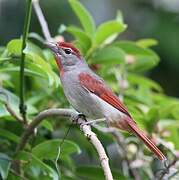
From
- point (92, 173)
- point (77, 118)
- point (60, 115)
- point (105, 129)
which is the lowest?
point (92, 173)

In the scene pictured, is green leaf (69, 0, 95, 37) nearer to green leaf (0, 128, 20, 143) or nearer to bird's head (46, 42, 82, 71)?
bird's head (46, 42, 82, 71)

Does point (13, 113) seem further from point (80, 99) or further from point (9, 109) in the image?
point (80, 99)

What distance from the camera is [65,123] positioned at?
3422 millimetres

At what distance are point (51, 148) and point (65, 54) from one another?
66 centimetres

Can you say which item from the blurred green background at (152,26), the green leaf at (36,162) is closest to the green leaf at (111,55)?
the green leaf at (36,162)

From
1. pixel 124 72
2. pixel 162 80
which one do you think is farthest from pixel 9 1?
pixel 124 72

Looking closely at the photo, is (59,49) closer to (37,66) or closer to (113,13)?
(37,66)

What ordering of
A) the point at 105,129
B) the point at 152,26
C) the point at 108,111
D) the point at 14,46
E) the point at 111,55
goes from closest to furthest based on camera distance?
the point at 14,46, the point at 105,129, the point at 108,111, the point at 111,55, the point at 152,26

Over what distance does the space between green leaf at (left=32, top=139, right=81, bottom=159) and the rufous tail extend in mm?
285

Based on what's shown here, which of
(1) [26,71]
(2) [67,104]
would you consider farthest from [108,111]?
(1) [26,71]

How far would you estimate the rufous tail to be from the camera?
9.43ft

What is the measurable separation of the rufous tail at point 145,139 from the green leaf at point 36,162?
0.42 m

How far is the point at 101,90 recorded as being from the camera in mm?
3359

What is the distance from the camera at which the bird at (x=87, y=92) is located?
128 inches
